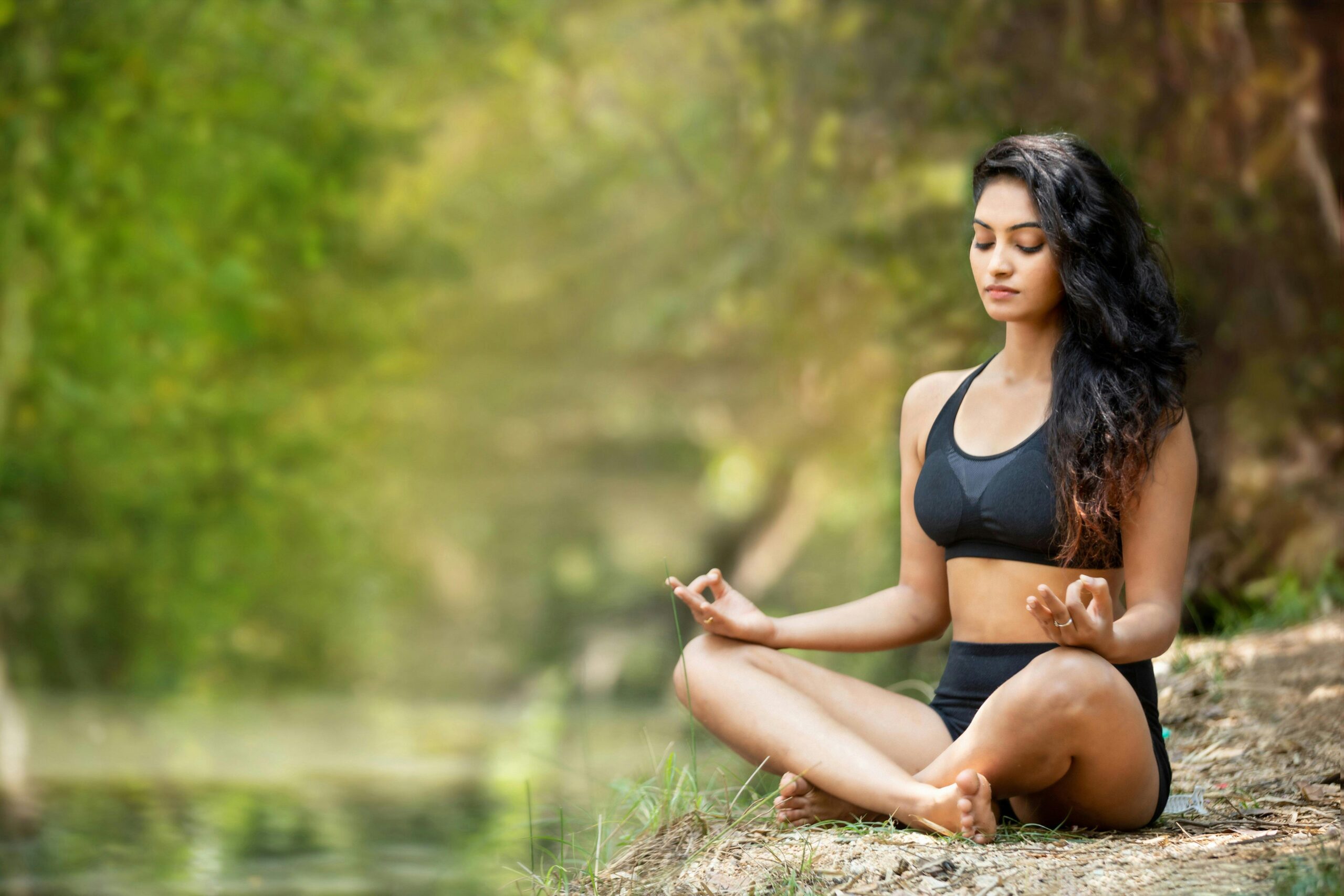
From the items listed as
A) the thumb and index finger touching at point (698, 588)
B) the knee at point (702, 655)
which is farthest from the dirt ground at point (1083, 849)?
the thumb and index finger touching at point (698, 588)

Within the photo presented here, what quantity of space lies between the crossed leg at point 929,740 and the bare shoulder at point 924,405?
0.45 meters

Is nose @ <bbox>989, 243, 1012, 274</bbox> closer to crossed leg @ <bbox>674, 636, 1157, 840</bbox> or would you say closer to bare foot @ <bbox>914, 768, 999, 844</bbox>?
crossed leg @ <bbox>674, 636, 1157, 840</bbox>

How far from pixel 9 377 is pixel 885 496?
151 inches

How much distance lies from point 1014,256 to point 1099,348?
0.20 meters

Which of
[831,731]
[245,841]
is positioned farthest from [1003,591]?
[245,841]

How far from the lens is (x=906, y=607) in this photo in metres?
2.46

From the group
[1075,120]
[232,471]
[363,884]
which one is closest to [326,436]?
[232,471]

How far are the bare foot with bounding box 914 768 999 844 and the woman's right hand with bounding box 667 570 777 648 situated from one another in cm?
41

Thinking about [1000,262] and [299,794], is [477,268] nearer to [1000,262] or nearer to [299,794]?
[299,794]

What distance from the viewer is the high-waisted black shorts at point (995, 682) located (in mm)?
2223

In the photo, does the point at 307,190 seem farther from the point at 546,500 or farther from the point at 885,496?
the point at 546,500

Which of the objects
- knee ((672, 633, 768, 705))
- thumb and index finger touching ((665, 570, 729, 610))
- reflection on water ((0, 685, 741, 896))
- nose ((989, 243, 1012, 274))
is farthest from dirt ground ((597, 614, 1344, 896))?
nose ((989, 243, 1012, 274))

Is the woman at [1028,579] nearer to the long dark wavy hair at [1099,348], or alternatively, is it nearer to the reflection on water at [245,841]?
the long dark wavy hair at [1099,348]

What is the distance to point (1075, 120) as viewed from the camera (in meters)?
4.96
